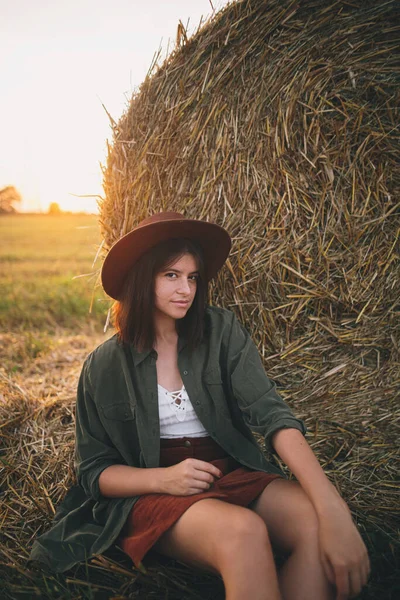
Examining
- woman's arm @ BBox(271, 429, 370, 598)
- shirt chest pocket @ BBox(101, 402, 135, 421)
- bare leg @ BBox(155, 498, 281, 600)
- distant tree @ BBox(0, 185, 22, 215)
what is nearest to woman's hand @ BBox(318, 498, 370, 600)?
woman's arm @ BBox(271, 429, 370, 598)

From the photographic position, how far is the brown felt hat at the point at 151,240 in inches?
66.3

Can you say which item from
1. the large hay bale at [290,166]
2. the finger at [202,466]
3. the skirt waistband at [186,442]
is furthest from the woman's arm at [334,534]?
the large hay bale at [290,166]

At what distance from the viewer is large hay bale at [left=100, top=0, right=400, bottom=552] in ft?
7.80

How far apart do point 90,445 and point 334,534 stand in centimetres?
84

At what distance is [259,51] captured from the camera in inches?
94.3

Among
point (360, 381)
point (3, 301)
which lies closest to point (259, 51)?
point (360, 381)

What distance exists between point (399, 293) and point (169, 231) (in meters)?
1.45

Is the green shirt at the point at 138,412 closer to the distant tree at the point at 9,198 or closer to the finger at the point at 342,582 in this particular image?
the finger at the point at 342,582

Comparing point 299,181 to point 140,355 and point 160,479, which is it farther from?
point 160,479

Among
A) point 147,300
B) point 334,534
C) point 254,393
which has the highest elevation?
point 147,300

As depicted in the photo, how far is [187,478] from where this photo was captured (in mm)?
1490

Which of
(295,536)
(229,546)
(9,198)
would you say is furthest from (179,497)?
(9,198)

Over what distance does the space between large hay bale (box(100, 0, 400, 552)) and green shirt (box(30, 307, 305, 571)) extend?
722 millimetres

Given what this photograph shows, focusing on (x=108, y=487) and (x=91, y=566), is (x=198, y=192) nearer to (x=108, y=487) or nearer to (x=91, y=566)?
(x=108, y=487)
